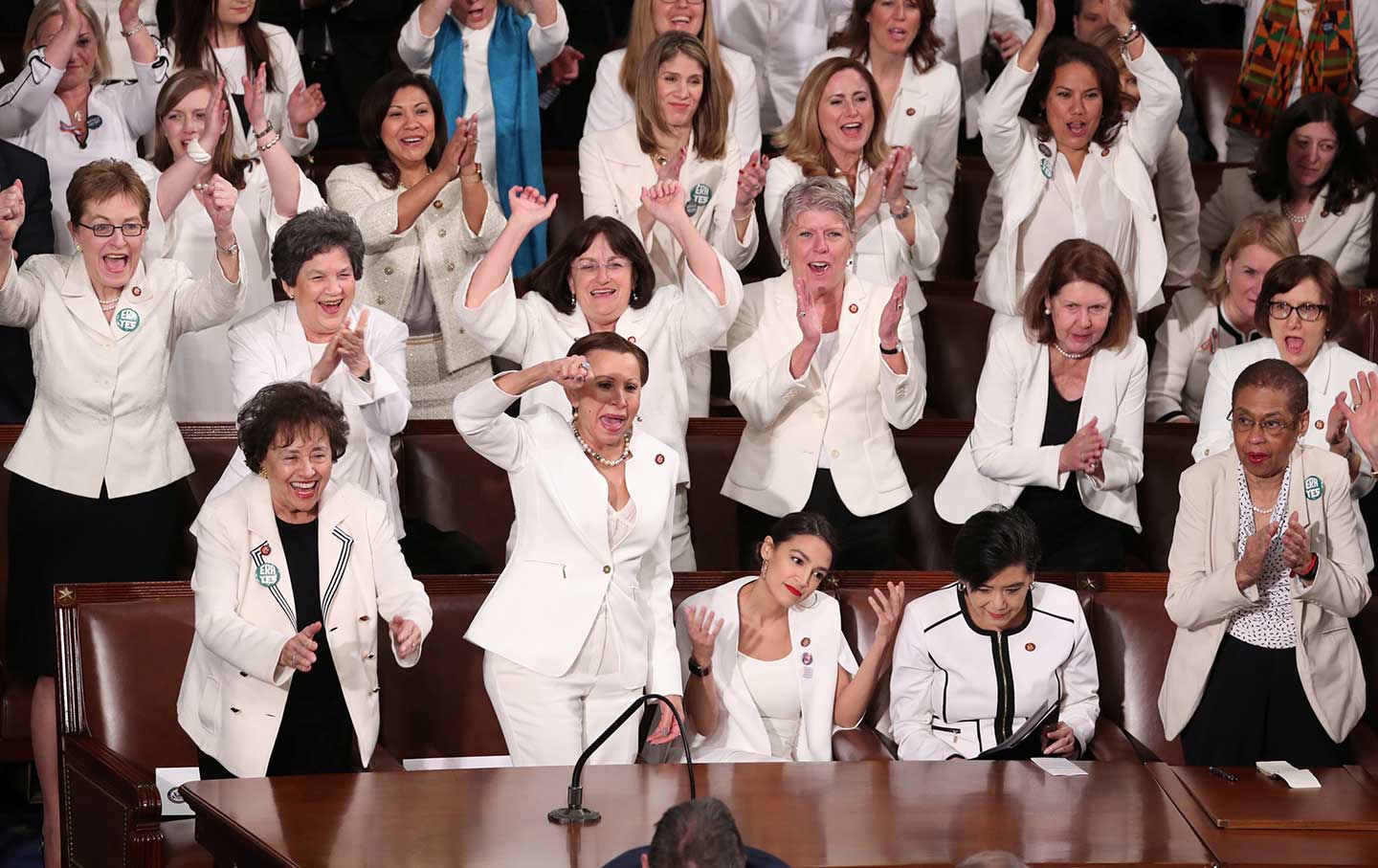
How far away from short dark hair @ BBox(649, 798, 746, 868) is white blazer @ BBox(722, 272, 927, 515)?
6.28ft

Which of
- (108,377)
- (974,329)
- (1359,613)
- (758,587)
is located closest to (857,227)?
(974,329)

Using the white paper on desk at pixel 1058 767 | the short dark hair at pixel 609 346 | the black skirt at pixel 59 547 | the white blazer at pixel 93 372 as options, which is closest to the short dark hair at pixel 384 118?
the white blazer at pixel 93 372

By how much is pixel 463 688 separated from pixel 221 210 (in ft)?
4.11

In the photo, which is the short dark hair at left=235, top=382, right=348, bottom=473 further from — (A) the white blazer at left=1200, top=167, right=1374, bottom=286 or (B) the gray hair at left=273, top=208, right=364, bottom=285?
(A) the white blazer at left=1200, top=167, right=1374, bottom=286

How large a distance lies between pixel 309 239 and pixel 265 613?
99 cm

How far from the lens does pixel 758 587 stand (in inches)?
164

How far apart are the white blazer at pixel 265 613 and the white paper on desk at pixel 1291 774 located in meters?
1.72

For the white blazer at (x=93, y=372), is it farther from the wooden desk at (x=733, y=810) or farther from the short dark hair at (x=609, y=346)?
the wooden desk at (x=733, y=810)

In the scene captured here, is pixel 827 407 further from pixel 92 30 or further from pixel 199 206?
pixel 92 30

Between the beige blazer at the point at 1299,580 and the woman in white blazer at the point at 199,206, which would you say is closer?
the beige blazer at the point at 1299,580

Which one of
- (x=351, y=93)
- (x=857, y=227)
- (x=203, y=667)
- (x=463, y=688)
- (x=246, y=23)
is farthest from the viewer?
(x=351, y=93)

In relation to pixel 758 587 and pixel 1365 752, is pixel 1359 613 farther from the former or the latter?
pixel 758 587

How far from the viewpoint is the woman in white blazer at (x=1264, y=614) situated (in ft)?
13.2

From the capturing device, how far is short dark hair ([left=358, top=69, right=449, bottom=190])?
500cm
